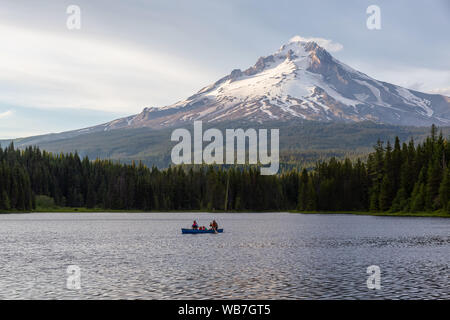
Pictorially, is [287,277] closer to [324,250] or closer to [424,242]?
[324,250]

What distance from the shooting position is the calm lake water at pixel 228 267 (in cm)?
4356

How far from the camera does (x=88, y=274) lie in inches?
2110

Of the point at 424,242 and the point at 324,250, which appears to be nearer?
→ the point at 324,250

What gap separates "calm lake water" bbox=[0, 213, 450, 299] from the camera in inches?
1715

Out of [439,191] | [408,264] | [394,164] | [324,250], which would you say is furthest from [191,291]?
[394,164]

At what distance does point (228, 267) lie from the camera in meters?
58.6

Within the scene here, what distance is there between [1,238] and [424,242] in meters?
73.0

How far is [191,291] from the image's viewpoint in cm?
4397

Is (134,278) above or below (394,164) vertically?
below

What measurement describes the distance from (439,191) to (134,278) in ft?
413
